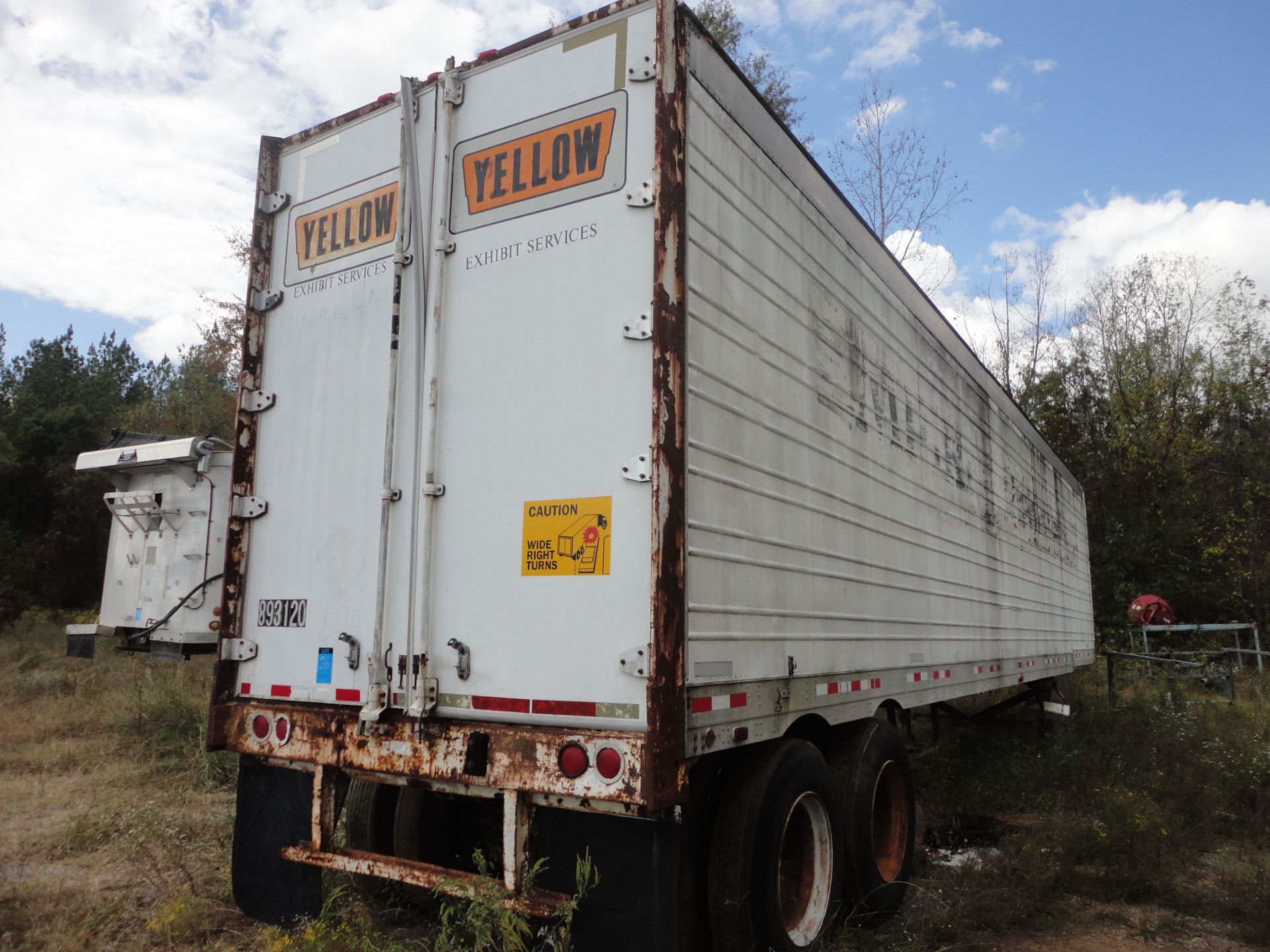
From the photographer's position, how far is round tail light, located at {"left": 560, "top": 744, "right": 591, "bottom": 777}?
319 centimetres

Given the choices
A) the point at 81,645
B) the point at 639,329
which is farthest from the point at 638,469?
the point at 81,645

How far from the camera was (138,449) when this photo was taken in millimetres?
5539

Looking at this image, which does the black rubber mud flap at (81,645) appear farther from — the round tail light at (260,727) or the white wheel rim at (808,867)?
the white wheel rim at (808,867)

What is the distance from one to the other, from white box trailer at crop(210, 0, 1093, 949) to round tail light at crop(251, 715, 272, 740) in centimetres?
2

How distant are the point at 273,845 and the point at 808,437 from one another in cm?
313

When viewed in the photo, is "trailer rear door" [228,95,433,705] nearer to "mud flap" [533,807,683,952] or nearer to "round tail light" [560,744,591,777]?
"round tail light" [560,744,591,777]

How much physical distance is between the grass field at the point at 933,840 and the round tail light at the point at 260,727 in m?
0.85

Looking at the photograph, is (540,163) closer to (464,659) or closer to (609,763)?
(464,659)

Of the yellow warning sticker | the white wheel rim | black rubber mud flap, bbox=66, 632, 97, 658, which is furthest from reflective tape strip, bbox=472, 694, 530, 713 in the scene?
black rubber mud flap, bbox=66, 632, 97, 658

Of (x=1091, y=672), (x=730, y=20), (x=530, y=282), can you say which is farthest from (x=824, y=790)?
A: (x=730, y=20)

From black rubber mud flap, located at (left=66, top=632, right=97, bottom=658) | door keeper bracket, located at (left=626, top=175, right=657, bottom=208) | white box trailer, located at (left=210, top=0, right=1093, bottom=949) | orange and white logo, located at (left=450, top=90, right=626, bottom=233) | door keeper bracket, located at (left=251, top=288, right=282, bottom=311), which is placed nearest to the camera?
white box trailer, located at (left=210, top=0, right=1093, bottom=949)

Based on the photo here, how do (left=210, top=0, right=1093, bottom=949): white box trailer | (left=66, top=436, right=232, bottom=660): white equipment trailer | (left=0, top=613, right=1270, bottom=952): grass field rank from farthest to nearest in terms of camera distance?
(left=66, top=436, right=232, bottom=660): white equipment trailer, (left=0, top=613, right=1270, bottom=952): grass field, (left=210, top=0, right=1093, bottom=949): white box trailer

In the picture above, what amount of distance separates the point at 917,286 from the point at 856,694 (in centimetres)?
340

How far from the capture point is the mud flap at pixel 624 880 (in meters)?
3.28
